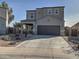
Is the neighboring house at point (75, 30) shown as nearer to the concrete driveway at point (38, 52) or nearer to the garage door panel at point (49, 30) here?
the garage door panel at point (49, 30)

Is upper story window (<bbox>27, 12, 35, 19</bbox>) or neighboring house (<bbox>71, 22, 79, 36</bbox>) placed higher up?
upper story window (<bbox>27, 12, 35, 19</bbox>)

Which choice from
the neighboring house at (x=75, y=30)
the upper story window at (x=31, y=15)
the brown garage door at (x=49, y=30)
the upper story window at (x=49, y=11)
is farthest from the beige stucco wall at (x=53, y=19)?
the neighboring house at (x=75, y=30)

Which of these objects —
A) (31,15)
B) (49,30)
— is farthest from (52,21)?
(31,15)

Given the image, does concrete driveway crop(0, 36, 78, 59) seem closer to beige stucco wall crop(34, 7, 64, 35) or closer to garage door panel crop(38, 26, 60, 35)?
beige stucco wall crop(34, 7, 64, 35)

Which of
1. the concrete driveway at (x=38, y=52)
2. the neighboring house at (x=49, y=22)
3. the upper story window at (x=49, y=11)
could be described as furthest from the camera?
the upper story window at (x=49, y=11)

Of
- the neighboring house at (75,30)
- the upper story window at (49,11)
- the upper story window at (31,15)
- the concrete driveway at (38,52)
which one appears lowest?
the concrete driveway at (38,52)

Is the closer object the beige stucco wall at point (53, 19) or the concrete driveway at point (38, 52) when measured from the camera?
the concrete driveway at point (38, 52)

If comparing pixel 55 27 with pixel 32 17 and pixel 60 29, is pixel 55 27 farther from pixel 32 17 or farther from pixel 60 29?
pixel 32 17

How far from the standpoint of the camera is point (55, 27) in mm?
40875

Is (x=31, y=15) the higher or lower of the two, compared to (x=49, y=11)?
lower

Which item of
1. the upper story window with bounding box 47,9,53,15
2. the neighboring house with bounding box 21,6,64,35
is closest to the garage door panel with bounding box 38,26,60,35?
the neighboring house with bounding box 21,6,64,35

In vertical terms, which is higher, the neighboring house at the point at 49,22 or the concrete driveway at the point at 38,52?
the neighboring house at the point at 49,22

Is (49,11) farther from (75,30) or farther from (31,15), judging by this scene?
(75,30)

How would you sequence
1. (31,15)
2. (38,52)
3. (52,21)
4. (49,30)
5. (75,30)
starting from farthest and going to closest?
(31,15) → (75,30) → (49,30) → (52,21) → (38,52)
